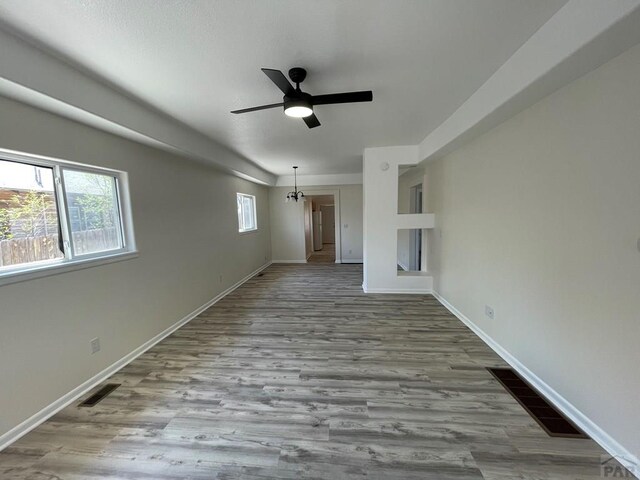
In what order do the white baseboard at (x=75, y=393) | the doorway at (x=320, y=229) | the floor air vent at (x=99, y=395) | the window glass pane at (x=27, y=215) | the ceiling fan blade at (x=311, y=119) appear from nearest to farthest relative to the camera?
the white baseboard at (x=75, y=393) < the window glass pane at (x=27, y=215) < the floor air vent at (x=99, y=395) < the ceiling fan blade at (x=311, y=119) < the doorway at (x=320, y=229)

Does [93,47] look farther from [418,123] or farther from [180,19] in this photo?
[418,123]

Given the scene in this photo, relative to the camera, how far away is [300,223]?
7.74 meters

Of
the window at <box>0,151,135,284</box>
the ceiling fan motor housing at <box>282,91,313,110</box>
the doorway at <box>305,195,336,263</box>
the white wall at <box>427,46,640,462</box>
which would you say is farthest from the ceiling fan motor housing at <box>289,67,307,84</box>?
the doorway at <box>305,195,336,263</box>

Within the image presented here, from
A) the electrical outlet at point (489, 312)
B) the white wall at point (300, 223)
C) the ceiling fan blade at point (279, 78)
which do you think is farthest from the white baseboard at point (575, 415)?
the white wall at point (300, 223)

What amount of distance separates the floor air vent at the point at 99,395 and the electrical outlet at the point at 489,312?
12.1 feet

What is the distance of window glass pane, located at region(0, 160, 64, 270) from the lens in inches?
72.2

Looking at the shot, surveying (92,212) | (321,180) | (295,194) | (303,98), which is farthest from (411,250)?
(92,212)

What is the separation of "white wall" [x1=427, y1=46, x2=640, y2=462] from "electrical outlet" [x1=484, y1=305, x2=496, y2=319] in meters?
0.07

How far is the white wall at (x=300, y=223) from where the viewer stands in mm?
7574

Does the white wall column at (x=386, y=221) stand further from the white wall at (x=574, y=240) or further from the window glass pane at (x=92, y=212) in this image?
the window glass pane at (x=92, y=212)

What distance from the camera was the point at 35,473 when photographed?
149 cm

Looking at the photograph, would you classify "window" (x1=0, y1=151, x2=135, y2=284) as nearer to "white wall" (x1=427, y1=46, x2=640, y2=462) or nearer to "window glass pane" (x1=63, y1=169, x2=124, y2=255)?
"window glass pane" (x1=63, y1=169, x2=124, y2=255)

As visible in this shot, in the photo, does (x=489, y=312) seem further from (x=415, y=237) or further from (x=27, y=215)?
(x=27, y=215)

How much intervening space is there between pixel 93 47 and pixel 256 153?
305cm
